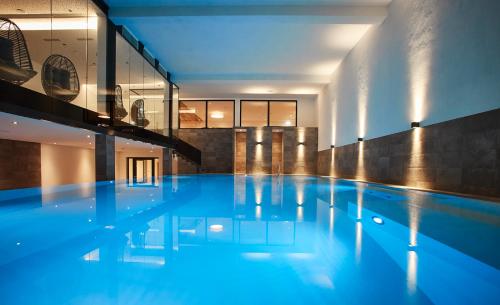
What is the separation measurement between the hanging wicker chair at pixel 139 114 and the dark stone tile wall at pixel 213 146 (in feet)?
25.6

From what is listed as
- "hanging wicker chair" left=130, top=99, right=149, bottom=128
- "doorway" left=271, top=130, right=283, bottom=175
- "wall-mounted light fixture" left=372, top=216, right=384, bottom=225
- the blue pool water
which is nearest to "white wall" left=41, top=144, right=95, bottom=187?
"hanging wicker chair" left=130, top=99, right=149, bottom=128

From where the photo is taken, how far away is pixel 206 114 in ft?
67.2

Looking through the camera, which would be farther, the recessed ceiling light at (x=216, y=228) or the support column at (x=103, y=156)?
the support column at (x=103, y=156)

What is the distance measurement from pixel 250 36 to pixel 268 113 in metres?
10.1

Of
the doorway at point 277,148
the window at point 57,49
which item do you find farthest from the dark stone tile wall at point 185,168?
the window at point 57,49

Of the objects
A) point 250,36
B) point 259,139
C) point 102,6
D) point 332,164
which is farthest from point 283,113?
point 102,6

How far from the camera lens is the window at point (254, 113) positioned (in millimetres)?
20344

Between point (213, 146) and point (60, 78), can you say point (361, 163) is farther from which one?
point (213, 146)

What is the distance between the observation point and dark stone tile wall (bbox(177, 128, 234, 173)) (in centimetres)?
1984

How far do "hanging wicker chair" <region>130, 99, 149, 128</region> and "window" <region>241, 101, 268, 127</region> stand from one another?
30.5 ft

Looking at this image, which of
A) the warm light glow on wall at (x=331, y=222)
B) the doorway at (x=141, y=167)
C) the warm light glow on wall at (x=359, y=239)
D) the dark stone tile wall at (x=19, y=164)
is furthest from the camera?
the doorway at (x=141, y=167)

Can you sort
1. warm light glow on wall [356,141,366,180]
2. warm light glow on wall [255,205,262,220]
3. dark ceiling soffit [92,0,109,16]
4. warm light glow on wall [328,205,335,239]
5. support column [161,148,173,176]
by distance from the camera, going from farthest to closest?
support column [161,148,173,176] < warm light glow on wall [356,141,366,180] < dark ceiling soffit [92,0,109,16] < warm light glow on wall [255,205,262,220] < warm light glow on wall [328,205,335,239]

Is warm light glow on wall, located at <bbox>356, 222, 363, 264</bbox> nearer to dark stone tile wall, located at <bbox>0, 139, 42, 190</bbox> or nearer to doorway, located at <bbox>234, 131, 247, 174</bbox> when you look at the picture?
dark stone tile wall, located at <bbox>0, 139, 42, 190</bbox>

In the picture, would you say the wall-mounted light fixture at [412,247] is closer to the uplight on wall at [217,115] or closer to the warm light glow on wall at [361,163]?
the warm light glow on wall at [361,163]
